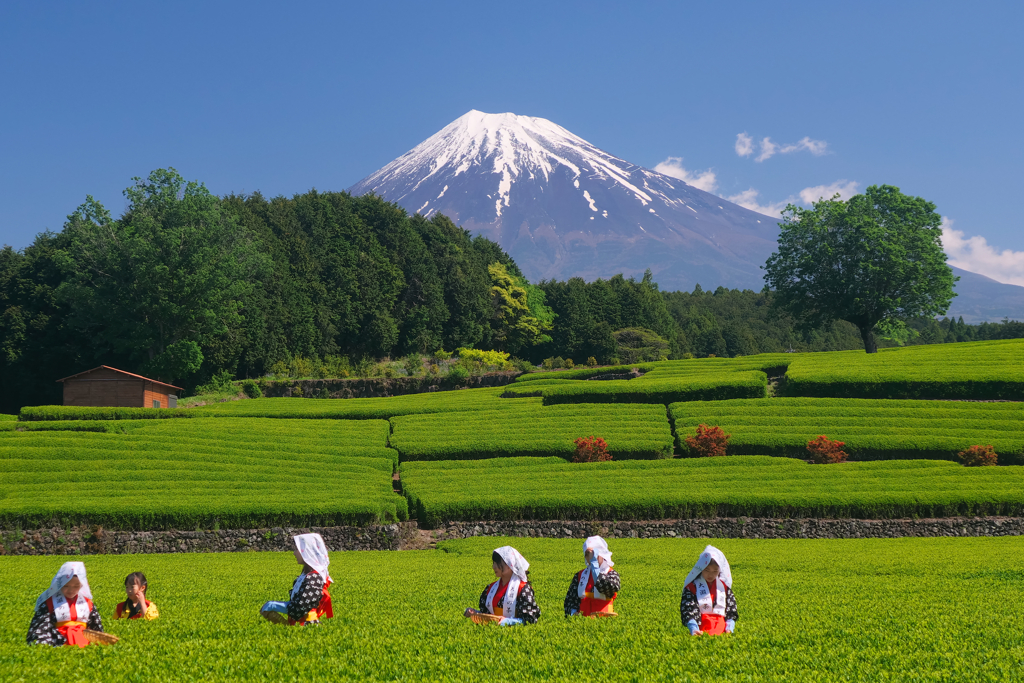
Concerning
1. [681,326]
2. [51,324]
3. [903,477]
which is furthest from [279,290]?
[681,326]

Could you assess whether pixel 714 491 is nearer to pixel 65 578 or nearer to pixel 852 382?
pixel 852 382

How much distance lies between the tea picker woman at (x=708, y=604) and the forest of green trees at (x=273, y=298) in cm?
4108

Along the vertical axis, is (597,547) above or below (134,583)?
above

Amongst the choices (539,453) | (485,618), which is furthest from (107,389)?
(485,618)

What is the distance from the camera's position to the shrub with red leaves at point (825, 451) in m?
25.1

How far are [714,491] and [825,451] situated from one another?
640 centimetres

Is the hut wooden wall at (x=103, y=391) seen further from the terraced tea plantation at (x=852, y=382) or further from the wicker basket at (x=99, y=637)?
the wicker basket at (x=99, y=637)

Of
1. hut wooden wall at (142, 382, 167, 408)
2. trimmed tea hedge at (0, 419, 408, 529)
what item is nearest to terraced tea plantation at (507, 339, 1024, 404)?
trimmed tea hedge at (0, 419, 408, 529)

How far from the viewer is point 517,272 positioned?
269 feet

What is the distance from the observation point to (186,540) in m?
18.3

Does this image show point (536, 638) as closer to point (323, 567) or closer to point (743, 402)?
point (323, 567)

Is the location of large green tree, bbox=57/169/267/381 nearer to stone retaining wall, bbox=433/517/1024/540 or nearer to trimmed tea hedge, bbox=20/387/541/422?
trimmed tea hedge, bbox=20/387/541/422

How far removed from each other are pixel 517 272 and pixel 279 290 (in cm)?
3310

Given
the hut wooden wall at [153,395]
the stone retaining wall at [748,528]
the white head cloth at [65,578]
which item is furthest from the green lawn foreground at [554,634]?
the hut wooden wall at [153,395]
